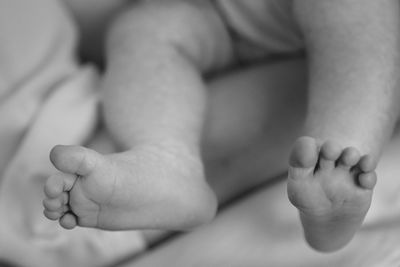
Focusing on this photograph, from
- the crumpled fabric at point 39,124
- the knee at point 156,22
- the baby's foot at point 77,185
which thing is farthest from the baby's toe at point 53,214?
the knee at point 156,22

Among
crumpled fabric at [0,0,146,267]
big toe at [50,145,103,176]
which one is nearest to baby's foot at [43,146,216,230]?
big toe at [50,145,103,176]

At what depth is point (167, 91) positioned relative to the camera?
61 centimetres

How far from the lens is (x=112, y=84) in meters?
0.65

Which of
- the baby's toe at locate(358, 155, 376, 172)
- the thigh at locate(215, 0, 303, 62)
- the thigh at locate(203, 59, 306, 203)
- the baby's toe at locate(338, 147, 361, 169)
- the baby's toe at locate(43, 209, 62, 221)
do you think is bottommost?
the thigh at locate(203, 59, 306, 203)

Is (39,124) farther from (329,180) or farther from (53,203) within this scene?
(329,180)

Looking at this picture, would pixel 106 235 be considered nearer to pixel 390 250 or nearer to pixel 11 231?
pixel 11 231

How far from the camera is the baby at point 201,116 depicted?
483 millimetres

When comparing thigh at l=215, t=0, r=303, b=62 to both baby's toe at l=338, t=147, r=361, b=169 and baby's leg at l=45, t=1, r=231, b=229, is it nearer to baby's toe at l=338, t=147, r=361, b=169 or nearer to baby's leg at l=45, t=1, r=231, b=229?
baby's leg at l=45, t=1, r=231, b=229

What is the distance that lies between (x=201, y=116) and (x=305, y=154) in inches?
7.6

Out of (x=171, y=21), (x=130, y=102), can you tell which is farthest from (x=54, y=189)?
(x=171, y=21)

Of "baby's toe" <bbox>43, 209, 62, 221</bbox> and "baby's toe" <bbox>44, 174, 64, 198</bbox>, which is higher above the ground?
"baby's toe" <bbox>44, 174, 64, 198</bbox>

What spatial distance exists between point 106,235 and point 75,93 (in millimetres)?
175

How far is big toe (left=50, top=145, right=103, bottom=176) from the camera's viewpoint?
18.8 inches

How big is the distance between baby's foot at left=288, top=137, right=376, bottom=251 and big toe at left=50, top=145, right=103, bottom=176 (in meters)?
0.16
